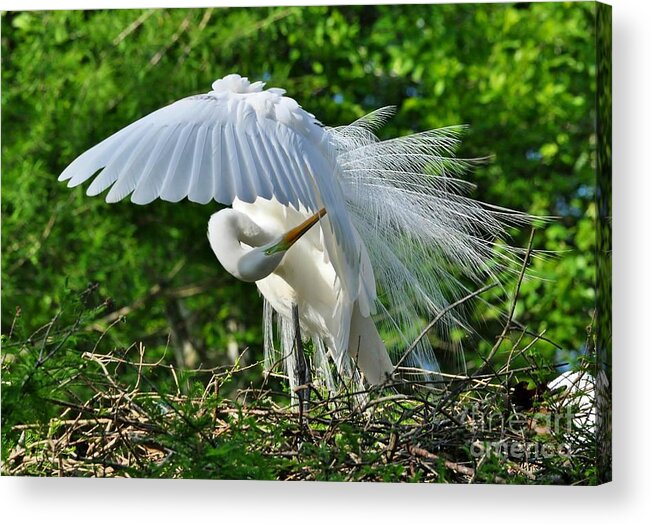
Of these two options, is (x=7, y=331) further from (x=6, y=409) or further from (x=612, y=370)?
(x=612, y=370)

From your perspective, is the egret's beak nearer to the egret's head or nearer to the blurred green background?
the egret's head

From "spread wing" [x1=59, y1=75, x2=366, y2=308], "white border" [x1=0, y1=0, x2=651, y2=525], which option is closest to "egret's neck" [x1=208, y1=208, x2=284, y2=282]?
"spread wing" [x1=59, y1=75, x2=366, y2=308]

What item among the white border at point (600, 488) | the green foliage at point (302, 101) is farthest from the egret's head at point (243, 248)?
the green foliage at point (302, 101)

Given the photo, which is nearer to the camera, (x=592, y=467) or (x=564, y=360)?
(x=592, y=467)

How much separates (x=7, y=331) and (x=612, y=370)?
1510 millimetres

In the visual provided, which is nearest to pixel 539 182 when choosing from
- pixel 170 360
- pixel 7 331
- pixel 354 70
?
pixel 354 70

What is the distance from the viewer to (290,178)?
91.8 inches

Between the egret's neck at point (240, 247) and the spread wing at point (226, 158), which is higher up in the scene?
the spread wing at point (226, 158)

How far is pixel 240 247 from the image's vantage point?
8.50ft

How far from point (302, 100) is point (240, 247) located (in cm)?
217

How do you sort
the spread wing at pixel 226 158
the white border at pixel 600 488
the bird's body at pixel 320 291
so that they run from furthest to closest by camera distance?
the bird's body at pixel 320 291
the white border at pixel 600 488
the spread wing at pixel 226 158

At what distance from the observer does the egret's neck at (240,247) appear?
100 inches

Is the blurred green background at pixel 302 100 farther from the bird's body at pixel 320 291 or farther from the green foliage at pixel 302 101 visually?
the bird's body at pixel 320 291

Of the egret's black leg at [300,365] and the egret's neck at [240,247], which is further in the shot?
the egret's black leg at [300,365]
